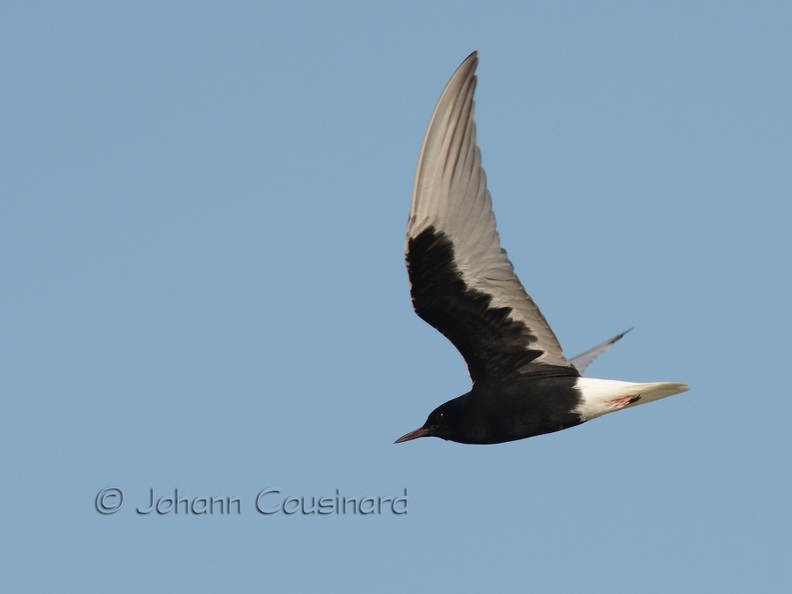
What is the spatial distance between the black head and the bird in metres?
0.01

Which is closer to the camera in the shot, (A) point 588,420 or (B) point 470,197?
(B) point 470,197

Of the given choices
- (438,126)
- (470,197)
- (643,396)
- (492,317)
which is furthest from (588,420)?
(438,126)

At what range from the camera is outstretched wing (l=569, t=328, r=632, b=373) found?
14.2 m

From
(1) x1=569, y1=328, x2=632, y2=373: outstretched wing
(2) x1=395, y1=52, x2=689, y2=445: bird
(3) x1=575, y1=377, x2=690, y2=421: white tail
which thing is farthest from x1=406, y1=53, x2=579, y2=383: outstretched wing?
(1) x1=569, y1=328, x2=632, y2=373: outstretched wing

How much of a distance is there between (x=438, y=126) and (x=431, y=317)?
1848 millimetres

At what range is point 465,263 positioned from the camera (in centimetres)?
1080

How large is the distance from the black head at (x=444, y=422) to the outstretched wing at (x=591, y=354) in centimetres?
257

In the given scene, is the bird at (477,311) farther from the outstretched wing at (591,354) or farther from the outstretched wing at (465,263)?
the outstretched wing at (591,354)

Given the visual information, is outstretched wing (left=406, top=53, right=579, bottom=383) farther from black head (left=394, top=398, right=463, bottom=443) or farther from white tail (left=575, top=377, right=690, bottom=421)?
black head (left=394, top=398, right=463, bottom=443)

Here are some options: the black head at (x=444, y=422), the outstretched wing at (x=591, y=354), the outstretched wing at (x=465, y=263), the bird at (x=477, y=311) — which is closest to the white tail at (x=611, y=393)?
the bird at (x=477, y=311)

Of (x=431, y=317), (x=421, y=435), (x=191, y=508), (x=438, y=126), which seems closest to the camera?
(x=438, y=126)

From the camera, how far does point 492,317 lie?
11.1 metres

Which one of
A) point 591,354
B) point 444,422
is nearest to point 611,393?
point 444,422

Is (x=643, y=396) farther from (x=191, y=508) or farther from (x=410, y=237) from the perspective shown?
(x=191, y=508)
